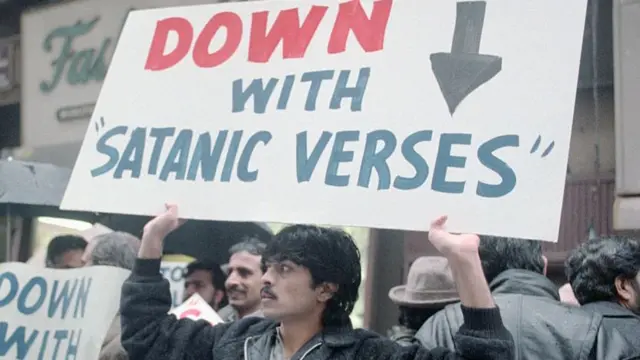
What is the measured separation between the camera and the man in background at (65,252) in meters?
4.63

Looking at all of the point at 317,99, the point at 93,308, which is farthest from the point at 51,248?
the point at 317,99

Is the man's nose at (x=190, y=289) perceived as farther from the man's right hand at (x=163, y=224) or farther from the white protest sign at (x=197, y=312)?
the man's right hand at (x=163, y=224)

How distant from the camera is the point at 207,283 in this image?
5.17 metres

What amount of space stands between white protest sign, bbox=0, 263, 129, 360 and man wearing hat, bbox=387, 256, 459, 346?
1067mm

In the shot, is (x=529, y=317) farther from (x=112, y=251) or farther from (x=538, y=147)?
(x=112, y=251)

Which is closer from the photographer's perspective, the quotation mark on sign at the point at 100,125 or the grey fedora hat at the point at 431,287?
the grey fedora hat at the point at 431,287

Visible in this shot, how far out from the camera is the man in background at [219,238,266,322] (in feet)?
14.8

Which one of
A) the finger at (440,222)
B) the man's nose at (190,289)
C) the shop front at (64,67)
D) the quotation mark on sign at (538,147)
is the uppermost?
the shop front at (64,67)

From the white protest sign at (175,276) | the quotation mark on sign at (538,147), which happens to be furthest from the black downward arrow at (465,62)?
the white protest sign at (175,276)

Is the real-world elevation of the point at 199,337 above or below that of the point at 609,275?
below

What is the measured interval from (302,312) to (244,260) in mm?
1963

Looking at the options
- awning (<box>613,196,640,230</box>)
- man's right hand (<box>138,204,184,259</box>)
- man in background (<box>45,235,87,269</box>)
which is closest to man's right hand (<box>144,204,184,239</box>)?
man's right hand (<box>138,204,184,259</box>)

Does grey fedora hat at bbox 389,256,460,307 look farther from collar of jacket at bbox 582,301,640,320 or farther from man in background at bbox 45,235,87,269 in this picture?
man in background at bbox 45,235,87,269

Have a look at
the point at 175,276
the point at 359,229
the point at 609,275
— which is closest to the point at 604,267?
the point at 609,275
